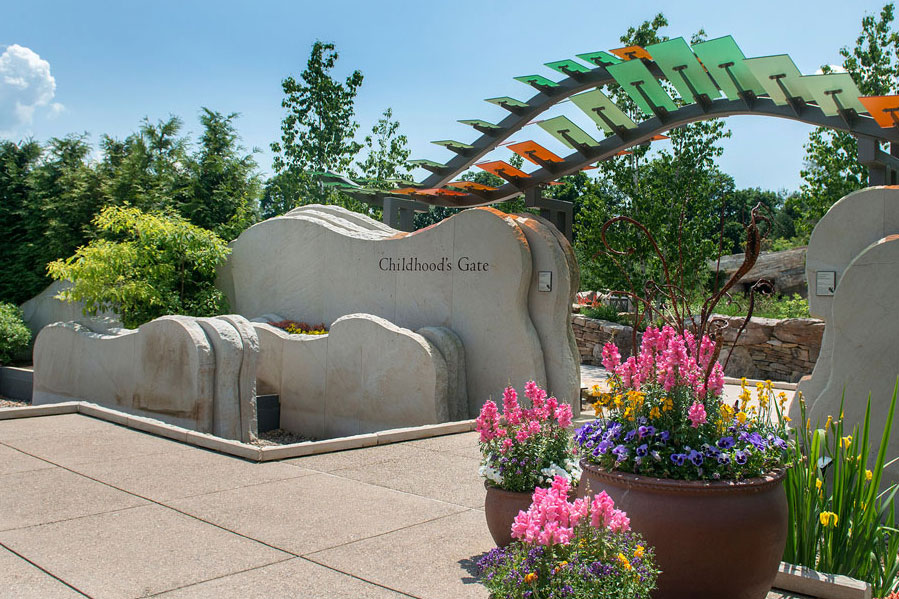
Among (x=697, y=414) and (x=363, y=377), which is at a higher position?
(x=697, y=414)

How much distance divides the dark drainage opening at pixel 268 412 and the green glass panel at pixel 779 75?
773 cm

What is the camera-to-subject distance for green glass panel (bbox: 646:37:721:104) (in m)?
9.84

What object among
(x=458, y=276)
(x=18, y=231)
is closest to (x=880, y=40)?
(x=458, y=276)

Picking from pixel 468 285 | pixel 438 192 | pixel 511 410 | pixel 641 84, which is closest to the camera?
pixel 511 410

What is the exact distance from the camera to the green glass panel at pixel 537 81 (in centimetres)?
1202

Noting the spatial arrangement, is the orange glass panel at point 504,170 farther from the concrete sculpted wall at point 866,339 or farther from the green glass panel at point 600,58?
the concrete sculpted wall at point 866,339

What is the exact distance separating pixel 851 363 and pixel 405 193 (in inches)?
337

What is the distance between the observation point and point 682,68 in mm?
9984

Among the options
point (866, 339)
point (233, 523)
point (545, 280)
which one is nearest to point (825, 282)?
point (866, 339)

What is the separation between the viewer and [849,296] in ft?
20.1

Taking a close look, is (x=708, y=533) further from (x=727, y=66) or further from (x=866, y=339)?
(x=727, y=66)

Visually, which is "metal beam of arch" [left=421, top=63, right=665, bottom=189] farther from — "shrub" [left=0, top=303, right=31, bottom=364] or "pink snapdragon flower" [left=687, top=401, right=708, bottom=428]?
"pink snapdragon flower" [left=687, top=401, right=708, bottom=428]

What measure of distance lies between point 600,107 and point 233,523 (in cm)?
827

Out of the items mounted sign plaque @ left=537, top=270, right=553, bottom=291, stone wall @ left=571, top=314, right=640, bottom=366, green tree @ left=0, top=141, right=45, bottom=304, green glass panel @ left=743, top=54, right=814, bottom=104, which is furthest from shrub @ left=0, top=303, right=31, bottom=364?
green glass panel @ left=743, top=54, right=814, bottom=104
